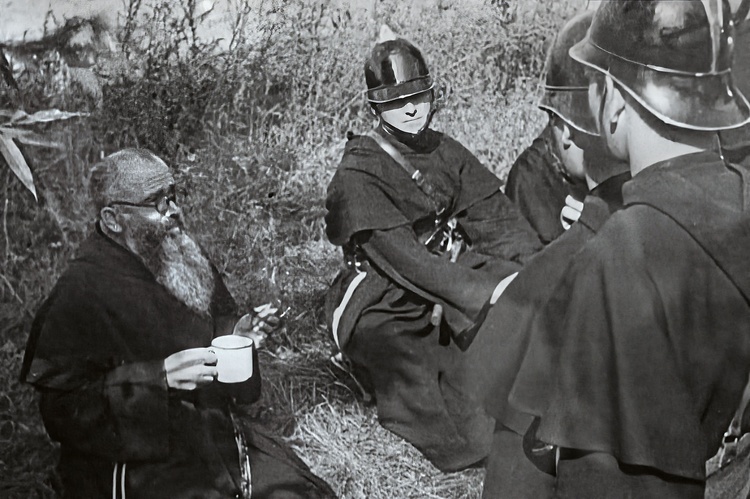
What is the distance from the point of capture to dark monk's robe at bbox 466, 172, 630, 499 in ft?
10.9

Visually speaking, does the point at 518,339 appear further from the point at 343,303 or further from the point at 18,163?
the point at 18,163

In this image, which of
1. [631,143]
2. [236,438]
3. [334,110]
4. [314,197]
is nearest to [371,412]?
[236,438]

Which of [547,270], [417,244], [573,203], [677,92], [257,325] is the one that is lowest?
[257,325]

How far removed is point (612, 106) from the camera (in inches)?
128

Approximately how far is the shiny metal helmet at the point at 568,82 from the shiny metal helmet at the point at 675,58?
0.47ft

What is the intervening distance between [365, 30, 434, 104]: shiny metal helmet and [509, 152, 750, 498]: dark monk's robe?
40.5 inches

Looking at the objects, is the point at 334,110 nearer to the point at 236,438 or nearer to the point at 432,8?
the point at 432,8

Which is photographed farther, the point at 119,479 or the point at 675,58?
the point at 119,479

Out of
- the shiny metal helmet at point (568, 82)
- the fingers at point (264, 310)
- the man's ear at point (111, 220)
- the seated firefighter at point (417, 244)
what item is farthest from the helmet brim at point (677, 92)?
the man's ear at point (111, 220)

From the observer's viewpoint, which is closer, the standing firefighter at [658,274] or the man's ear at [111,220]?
the standing firefighter at [658,274]

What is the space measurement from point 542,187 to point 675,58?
76 centimetres

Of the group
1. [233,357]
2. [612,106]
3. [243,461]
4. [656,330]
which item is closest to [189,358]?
[233,357]

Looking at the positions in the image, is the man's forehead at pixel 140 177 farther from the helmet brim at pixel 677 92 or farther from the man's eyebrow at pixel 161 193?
the helmet brim at pixel 677 92

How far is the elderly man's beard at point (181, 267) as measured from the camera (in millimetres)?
3707
